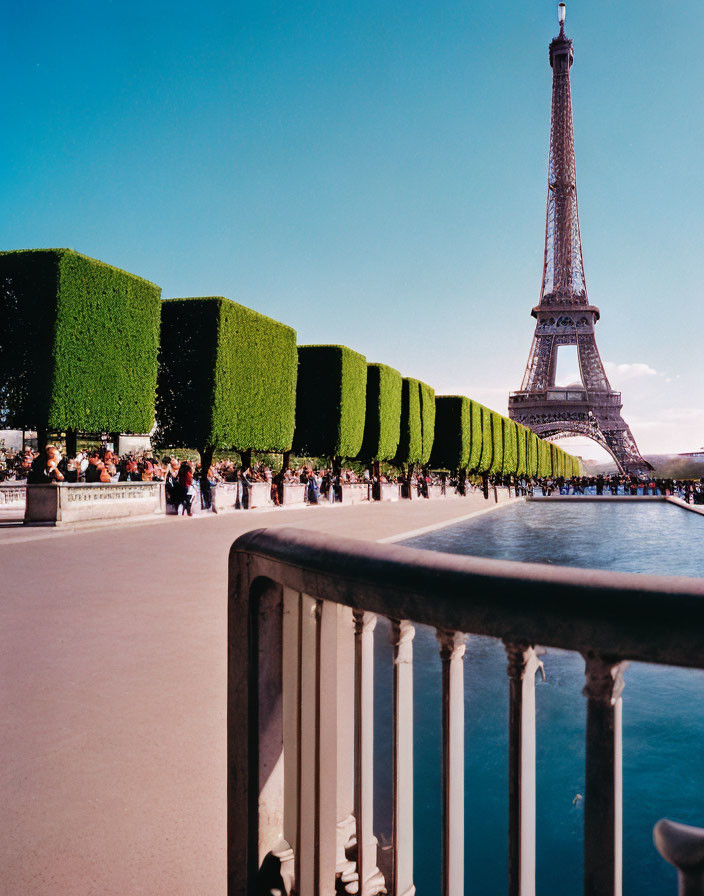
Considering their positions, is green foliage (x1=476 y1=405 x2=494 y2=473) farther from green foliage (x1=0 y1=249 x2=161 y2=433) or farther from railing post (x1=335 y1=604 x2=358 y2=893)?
railing post (x1=335 y1=604 x2=358 y2=893)

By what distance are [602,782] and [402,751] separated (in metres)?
0.59

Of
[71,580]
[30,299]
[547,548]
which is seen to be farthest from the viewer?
[30,299]

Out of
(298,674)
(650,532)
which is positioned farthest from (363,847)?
(650,532)

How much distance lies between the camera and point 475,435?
4916 centimetres

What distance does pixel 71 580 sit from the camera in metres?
7.45

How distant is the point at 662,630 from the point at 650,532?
1808 cm

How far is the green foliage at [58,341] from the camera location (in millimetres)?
16844

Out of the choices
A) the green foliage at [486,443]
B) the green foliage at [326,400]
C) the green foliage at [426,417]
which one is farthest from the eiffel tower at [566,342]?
the green foliage at [326,400]

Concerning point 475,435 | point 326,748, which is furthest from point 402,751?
point 475,435

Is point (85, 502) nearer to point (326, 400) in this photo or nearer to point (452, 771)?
point (452, 771)

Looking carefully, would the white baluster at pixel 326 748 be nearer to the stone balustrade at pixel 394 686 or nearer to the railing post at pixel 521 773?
the stone balustrade at pixel 394 686

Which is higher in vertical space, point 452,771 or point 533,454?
point 533,454

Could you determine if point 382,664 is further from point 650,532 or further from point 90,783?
point 650,532

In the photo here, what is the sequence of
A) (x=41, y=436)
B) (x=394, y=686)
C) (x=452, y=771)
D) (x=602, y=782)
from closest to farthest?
1. (x=602, y=782)
2. (x=452, y=771)
3. (x=394, y=686)
4. (x=41, y=436)
